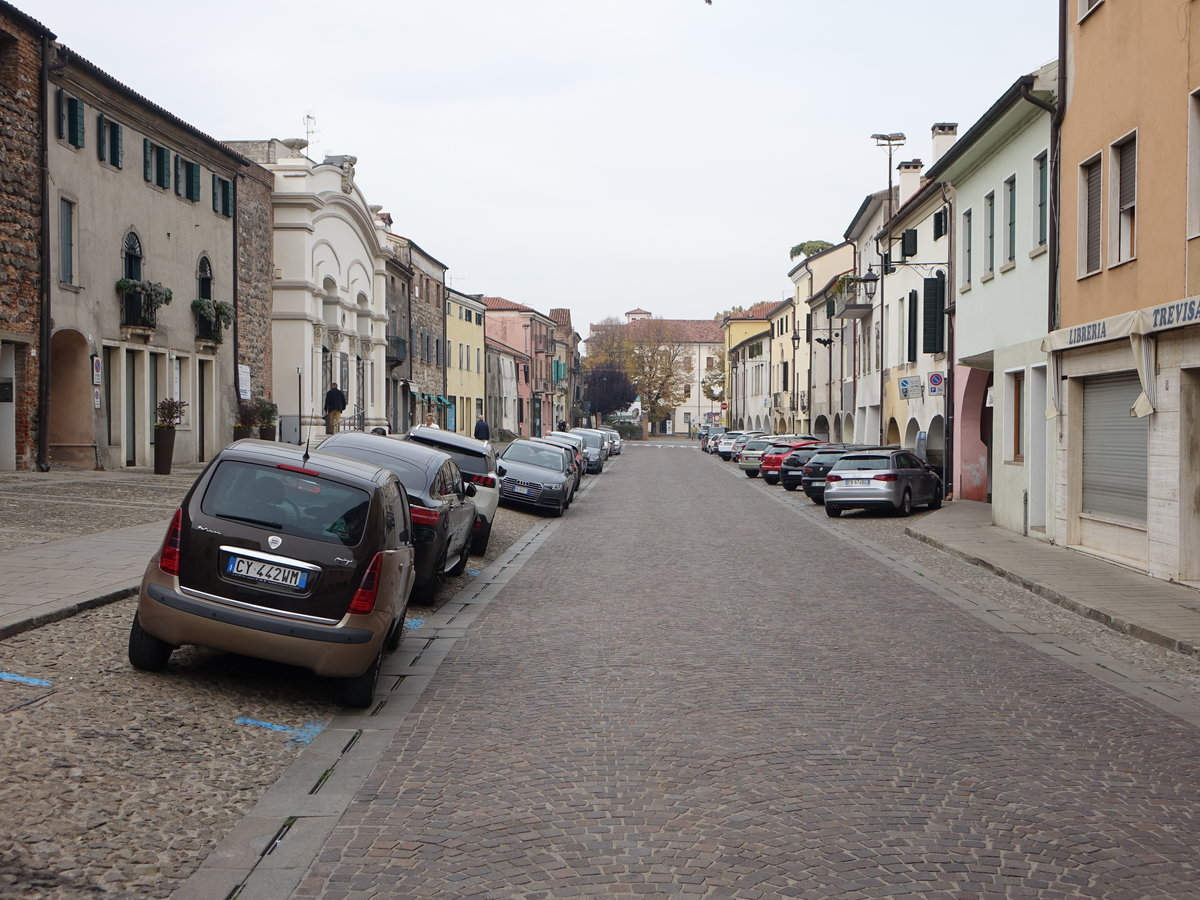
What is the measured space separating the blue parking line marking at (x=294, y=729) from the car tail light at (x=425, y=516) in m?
4.89

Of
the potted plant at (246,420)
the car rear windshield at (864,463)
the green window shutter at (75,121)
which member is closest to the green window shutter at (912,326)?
the car rear windshield at (864,463)

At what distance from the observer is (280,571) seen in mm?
7336

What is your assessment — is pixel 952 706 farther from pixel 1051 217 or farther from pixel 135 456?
pixel 135 456

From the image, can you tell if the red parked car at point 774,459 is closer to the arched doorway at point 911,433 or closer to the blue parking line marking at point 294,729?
the arched doorway at point 911,433

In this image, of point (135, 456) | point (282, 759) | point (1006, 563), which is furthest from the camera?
point (135, 456)

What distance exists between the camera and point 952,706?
7582 mm

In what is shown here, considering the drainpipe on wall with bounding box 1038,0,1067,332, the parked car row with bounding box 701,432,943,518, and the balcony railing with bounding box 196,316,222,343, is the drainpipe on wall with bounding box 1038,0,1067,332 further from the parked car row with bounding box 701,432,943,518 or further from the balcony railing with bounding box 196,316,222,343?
the balcony railing with bounding box 196,316,222,343

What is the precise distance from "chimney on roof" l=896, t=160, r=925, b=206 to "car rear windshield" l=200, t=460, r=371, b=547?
3717cm

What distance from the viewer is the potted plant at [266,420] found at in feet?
115

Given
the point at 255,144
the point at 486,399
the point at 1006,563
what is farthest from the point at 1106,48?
the point at 486,399

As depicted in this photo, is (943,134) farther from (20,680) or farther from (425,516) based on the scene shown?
(20,680)

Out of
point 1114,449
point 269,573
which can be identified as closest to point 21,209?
point 269,573

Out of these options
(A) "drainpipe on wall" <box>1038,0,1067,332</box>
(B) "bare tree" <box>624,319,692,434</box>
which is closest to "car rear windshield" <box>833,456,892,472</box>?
(A) "drainpipe on wall" <box>1038,0,1067,332</box>

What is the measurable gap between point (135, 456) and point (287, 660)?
76.5 feet
